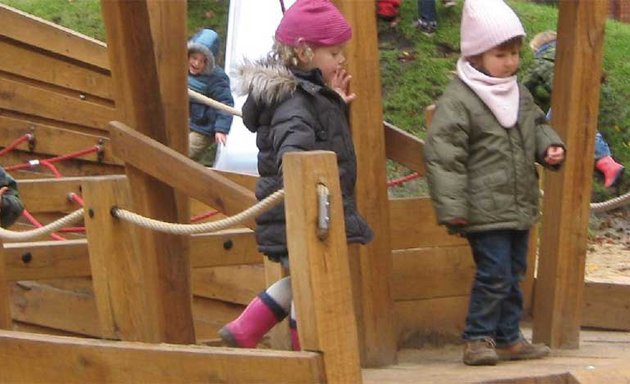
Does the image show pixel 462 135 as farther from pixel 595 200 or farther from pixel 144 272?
pixel 595 200

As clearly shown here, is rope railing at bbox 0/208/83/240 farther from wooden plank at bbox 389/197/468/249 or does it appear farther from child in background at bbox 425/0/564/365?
wooden plank at bbox 389/197/468/249

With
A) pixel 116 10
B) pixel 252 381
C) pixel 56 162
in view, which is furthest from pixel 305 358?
pixel 56 162

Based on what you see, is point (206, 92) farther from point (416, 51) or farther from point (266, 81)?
point (266, 81)

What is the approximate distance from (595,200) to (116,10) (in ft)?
27.5

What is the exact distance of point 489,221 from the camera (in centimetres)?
528

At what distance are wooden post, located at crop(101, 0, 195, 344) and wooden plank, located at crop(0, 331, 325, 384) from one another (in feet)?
2.43

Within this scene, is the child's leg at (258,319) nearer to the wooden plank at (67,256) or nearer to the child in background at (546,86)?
the wooden plank at (67,256)

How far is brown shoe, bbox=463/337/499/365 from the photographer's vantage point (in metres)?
5.36

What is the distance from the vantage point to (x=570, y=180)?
224 inches

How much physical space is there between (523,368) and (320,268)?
1394mm

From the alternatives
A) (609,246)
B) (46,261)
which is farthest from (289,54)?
(609,246)

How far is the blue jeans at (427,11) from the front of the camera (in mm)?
14711

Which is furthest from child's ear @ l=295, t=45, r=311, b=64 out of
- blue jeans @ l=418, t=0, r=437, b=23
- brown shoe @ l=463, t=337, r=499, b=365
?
blue jeans @ l=418, t=0, r=437, b=23

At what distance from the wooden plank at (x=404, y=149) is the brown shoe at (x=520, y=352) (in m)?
0.77
